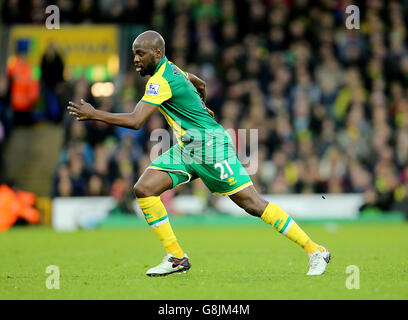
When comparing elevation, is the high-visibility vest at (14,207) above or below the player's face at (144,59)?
below

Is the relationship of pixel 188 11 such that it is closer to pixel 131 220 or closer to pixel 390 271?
pixel 131 220

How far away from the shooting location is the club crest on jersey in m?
6.98

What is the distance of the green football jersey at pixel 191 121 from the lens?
284 inches

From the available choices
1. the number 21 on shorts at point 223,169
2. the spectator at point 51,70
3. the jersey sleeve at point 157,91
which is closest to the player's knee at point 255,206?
the number 21 on shorts at point 223,169

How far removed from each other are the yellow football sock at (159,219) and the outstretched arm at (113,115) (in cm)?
91

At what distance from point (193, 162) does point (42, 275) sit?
190 centimetres

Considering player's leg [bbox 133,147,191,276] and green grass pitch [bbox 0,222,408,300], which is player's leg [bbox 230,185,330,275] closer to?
green grass pitch [bbox 0,222,408,300]

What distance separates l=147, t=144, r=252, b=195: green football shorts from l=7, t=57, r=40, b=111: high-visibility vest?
35.8 ft

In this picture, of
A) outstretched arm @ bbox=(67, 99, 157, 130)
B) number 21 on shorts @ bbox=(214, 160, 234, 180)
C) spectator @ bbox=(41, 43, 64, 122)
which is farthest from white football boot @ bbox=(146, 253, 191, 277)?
spectator @ bbox=(41, 43, 64, 122)

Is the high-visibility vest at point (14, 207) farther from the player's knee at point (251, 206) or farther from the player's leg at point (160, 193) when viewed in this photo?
the player's knee at point (251, 206)

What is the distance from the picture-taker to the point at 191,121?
7340 mm

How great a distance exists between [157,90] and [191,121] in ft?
1.82

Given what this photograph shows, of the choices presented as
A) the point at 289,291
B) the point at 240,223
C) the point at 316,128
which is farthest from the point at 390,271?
the point at 316,128

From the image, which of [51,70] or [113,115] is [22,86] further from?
[113,115]
